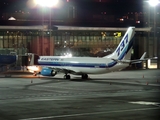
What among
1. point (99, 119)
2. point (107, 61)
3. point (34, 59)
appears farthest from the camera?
point (34, 59)

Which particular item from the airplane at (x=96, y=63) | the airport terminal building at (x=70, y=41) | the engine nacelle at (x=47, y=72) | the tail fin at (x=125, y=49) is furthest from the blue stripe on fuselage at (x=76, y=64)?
the airport terminal building at (x=70, y=41)

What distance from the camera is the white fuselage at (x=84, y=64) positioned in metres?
56.0

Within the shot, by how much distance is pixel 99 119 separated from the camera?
21859mm

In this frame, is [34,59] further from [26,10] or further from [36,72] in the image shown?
[26,10]

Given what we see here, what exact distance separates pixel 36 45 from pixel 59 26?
716 centimetres

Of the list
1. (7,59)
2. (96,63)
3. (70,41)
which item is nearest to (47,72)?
(96,63)

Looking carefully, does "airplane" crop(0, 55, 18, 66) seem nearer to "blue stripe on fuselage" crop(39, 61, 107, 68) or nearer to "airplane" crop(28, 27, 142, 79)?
"blue stripe on fuselage" crop(39, 61, 107, 68)

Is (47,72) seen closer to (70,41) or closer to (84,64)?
(84,64)

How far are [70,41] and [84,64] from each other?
41.8m

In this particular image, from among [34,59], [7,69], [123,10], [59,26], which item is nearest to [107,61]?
[34,59]

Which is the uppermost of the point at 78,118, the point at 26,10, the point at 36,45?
the point at 26,10

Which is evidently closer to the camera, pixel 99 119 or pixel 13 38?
pixel 99 119

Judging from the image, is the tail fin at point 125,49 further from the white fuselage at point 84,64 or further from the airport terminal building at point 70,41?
the airport terminal building at point 70,41

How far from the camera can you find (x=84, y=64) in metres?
57.5
